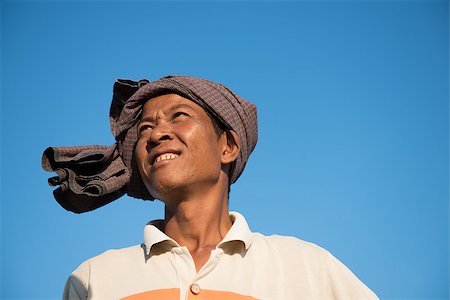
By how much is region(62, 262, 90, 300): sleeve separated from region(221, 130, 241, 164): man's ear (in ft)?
4.23

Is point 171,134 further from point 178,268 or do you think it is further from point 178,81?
point 178,268

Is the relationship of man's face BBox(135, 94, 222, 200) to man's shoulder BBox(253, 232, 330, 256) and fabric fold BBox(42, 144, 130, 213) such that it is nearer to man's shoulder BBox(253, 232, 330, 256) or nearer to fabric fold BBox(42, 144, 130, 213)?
fabric fold BBox(42, 144, 130, 213)

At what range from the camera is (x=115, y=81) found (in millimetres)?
5090

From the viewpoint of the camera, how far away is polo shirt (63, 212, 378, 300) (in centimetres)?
393

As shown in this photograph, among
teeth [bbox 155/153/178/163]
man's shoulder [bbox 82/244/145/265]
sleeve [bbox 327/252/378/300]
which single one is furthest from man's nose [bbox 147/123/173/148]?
sleeve [bbox 327/252/378/300]

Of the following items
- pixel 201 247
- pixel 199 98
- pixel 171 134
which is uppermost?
pixel 199 98

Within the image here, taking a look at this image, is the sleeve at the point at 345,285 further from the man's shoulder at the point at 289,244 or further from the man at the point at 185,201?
the man's shoulder at the point at 289,244

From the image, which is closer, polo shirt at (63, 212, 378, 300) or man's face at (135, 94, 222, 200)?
polo shirt at (63, 212, 378, 300)

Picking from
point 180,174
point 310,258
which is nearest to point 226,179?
point 180,174

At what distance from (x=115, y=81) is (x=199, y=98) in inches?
33.0

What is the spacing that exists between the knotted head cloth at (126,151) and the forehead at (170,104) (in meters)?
0.03

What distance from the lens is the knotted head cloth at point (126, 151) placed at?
4652 mm

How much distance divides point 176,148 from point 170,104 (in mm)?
447

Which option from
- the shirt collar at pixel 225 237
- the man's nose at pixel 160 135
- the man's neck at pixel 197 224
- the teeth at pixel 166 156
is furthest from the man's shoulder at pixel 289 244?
the man's nose at pixel 160 135
